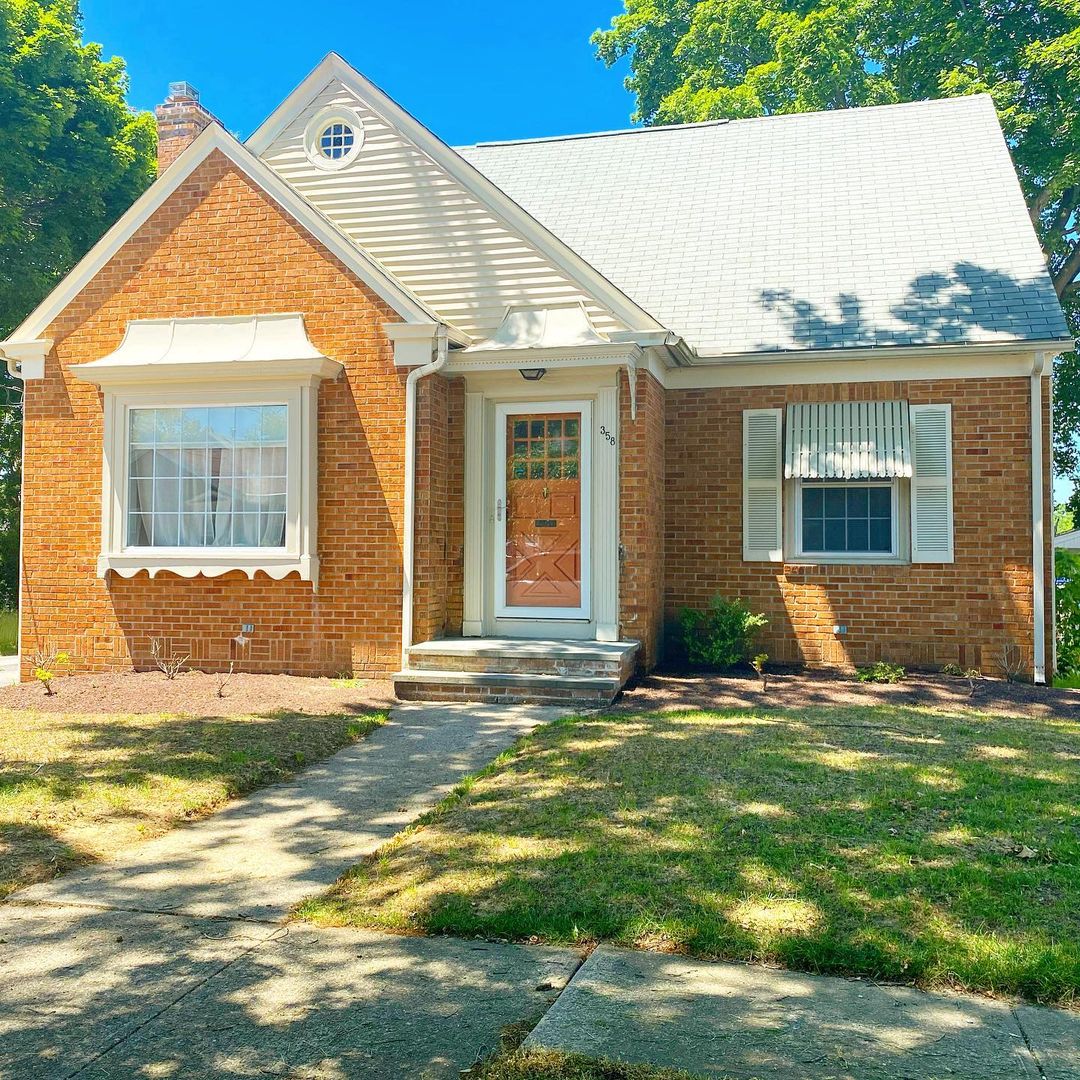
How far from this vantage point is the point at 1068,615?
1181cm

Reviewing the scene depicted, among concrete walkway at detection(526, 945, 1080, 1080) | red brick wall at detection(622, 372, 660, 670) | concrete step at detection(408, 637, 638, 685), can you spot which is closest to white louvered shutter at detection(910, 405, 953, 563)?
red brick wall at detection(622, 372, 660, 670)

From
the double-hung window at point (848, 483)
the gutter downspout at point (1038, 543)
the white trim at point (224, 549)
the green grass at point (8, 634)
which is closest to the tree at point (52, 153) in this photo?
the green grass at point (8, 634)

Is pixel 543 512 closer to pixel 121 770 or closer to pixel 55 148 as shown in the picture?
pixel 121 770

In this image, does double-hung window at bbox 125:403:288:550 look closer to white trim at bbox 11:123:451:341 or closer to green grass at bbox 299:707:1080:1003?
white trim at bbox 11:123:451:341

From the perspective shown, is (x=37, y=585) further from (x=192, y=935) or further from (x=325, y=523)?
(x=192, y=935)

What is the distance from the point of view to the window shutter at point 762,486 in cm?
1142

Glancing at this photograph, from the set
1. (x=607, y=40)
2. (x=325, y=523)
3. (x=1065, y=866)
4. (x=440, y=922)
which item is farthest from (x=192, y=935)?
(x=607, y=40)

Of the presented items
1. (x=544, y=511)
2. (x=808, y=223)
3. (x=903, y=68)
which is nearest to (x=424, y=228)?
(x=544, y=511)

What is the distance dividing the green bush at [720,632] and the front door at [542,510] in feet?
4.45

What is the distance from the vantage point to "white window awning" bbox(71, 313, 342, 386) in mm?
10219

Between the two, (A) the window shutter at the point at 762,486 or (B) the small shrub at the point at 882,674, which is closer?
(B) the small shrub at the point at 882,674

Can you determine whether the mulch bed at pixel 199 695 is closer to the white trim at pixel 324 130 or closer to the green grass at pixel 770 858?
the green grass at pixel 770 858

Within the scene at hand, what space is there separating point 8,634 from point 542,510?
9.83 meters

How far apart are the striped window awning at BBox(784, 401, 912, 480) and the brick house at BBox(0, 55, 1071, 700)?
0.03 meters
